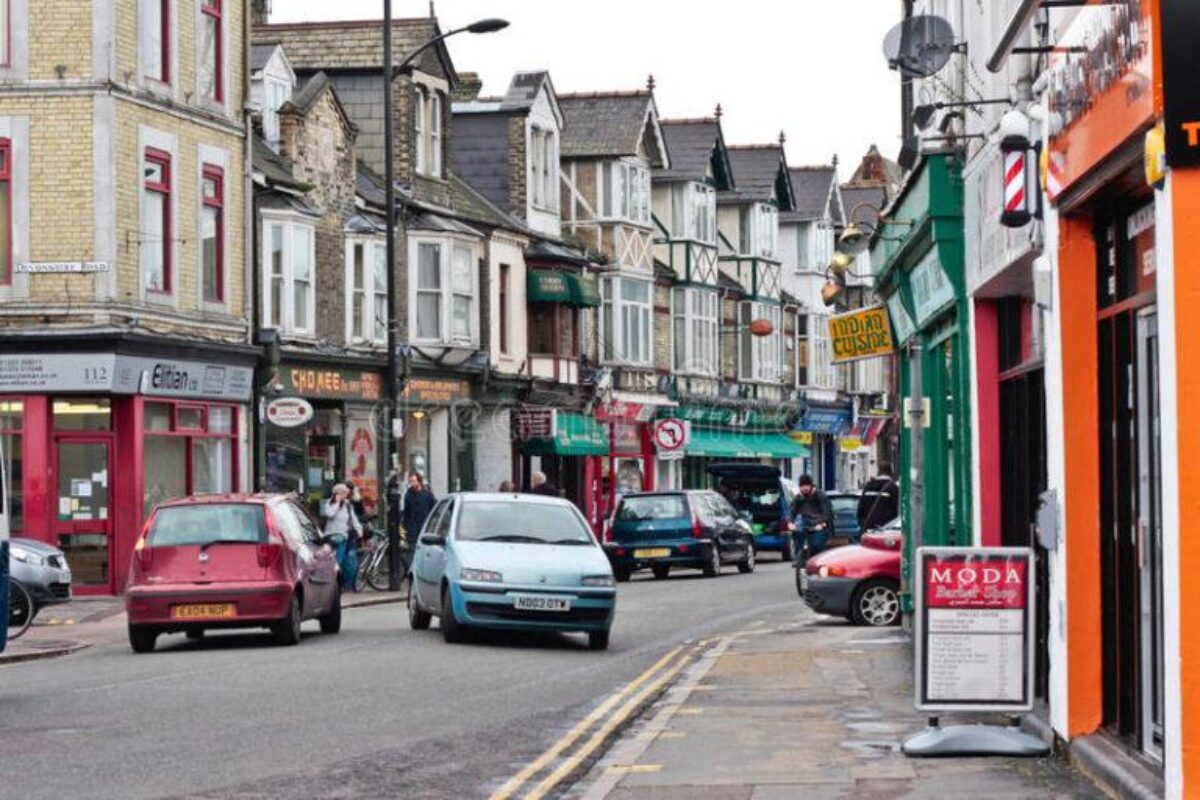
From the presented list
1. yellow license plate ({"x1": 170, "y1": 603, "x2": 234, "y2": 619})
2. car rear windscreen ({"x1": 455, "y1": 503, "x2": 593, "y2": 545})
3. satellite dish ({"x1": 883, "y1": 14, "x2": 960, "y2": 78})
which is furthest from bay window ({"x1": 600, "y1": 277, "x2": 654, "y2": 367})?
satellite dish ({"x1": 883, "y1": 14, "x2": 960, "y2": 78})

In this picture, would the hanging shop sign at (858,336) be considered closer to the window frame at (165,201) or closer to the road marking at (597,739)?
the road marking at (597,739)

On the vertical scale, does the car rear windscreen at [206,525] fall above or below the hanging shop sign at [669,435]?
below

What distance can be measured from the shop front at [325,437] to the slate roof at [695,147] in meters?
24.7

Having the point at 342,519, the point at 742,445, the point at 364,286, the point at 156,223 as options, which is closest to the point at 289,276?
the point at 364,286

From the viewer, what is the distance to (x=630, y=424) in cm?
6494

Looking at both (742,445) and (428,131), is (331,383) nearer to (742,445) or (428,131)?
(428,131)

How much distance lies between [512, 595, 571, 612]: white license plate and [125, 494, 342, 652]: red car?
2.27 m

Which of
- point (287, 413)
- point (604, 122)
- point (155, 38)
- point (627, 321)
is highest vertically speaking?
point (604, 122)

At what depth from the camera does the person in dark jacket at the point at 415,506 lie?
3875cm

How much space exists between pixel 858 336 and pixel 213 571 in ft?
24.2

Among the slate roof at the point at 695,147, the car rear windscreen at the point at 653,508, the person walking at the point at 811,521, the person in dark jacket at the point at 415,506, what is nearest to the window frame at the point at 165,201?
the person in dark jacket at the point at 415,506

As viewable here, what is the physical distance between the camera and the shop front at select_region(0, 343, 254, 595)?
35.0 metres

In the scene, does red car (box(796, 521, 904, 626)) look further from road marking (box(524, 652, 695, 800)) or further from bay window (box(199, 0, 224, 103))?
bay window (box(199, 0, 224, 103))

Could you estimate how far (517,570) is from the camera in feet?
77.6
